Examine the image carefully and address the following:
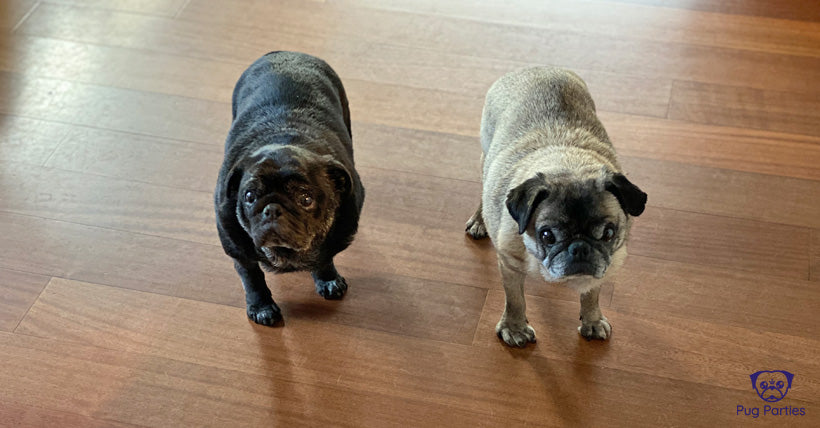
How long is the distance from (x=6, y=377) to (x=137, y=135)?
117 centimetres

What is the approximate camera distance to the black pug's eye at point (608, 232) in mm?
2191

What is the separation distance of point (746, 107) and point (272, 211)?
216cm

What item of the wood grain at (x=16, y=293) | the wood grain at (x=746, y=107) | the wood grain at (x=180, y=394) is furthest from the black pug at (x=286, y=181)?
the wood grain at (x=746, y=107)

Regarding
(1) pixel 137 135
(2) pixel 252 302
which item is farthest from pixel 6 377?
(1) pixel 137 135

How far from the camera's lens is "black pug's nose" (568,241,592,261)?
2.15 m

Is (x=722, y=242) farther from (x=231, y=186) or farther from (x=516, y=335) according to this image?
(x=231, y=186)

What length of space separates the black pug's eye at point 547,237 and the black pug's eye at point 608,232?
0.13 m

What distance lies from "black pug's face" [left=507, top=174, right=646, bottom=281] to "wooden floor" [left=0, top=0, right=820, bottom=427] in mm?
514

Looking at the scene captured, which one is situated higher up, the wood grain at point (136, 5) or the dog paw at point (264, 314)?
the wood grain at point (136, 5)

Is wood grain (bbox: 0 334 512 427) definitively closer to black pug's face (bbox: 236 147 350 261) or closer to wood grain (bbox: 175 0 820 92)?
black pug's face (bbox: 236 147 350 261)

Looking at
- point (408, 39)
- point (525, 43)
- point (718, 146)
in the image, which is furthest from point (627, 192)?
point (408, 39)

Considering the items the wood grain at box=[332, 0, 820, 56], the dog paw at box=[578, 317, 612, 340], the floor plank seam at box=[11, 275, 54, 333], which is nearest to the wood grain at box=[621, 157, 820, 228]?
the dog paw at box=[578, 317, 612, 340]

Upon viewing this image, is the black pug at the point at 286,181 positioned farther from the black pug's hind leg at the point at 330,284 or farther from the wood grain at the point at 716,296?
the wood grain at the point at 716,296

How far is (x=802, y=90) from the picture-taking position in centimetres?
353
